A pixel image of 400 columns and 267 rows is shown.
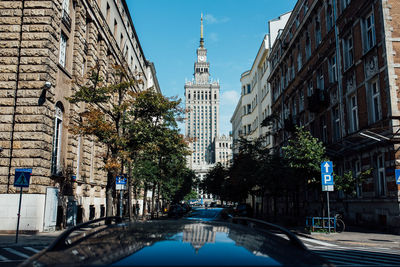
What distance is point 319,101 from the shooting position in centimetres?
2878

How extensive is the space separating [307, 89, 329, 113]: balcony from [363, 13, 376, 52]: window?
6.79 m

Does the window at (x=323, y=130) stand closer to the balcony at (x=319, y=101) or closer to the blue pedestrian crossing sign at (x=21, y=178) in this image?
the balcony at (x=319, y=101)

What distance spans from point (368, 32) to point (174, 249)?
22623 millimetres

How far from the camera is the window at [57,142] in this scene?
21.9 meters

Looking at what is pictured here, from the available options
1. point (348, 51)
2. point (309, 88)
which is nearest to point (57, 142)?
point (348, 51)

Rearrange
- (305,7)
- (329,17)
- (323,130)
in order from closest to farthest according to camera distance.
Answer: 1. (329,17)
2. (323,130)
3. (305,7)

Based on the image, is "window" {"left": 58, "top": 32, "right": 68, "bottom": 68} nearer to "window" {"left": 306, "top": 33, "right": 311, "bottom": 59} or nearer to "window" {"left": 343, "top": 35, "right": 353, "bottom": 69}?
"window" {"left": 343, "top": 35, "right": 353, "bottom": 69}

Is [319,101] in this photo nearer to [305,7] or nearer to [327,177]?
[305,7]


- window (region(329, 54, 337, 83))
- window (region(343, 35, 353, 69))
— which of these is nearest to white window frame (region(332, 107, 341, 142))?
window (region(329, 54, 337, 83))

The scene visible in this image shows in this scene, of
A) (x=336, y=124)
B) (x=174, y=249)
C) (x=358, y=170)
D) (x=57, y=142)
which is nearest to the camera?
(x=174, y=249)

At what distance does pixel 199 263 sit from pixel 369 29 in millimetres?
22567

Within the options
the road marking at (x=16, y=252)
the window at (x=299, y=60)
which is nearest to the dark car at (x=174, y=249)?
the road marking at (x=16, y=252)

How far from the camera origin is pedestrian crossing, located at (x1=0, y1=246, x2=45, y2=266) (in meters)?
10.3

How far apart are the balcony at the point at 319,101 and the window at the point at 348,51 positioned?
4.10 meters
